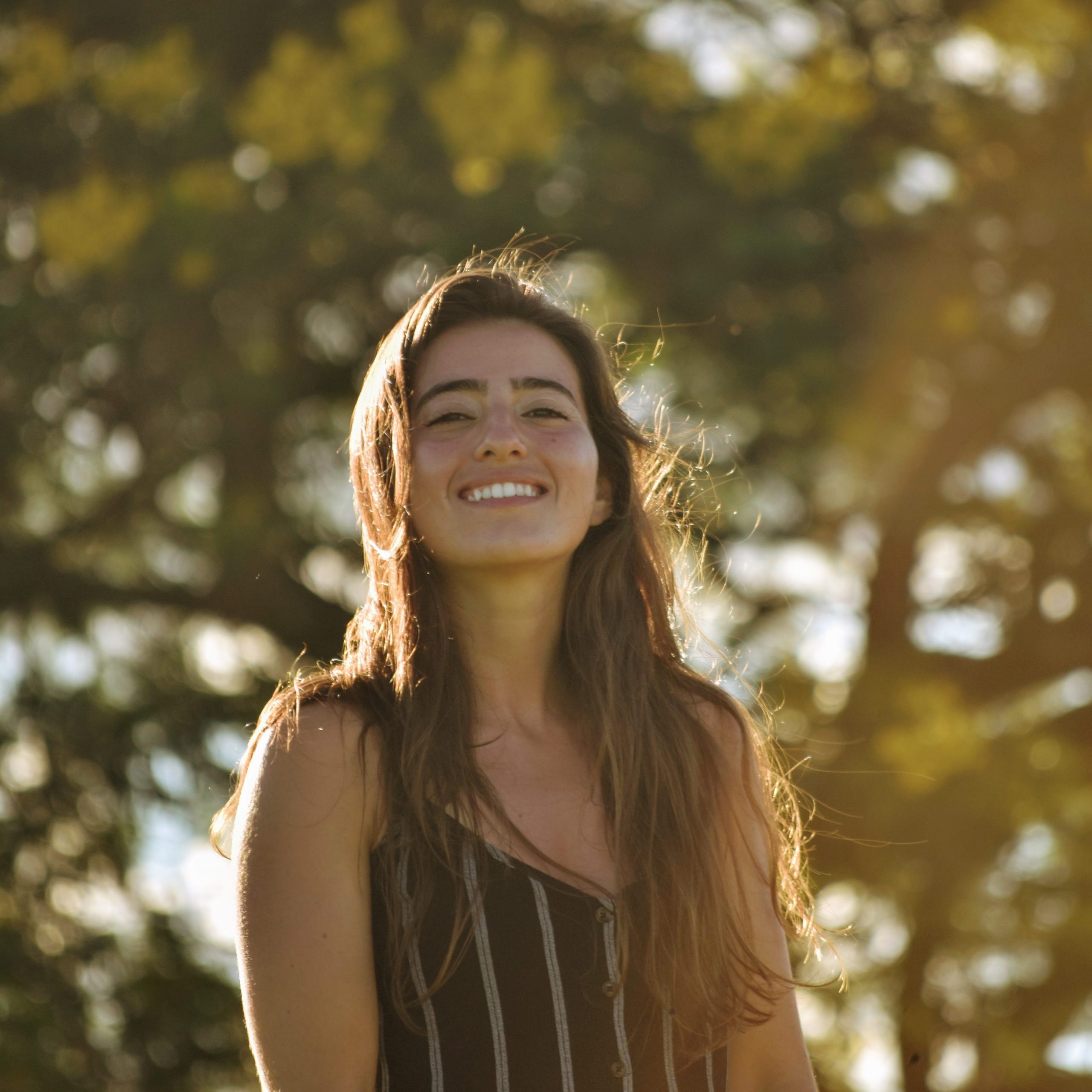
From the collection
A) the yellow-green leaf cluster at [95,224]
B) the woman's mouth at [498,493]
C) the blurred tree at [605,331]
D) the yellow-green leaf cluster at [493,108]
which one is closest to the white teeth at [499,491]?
the woman's mouth at [498,493]

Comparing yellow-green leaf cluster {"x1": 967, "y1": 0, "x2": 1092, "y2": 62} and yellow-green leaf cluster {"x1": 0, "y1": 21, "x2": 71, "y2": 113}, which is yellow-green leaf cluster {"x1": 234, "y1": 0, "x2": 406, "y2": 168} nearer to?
yellow-green leaf cluster {"x1": 0, "y1": 21, "x2": 71, "y2": 113}

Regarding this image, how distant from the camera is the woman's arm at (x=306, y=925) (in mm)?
1581

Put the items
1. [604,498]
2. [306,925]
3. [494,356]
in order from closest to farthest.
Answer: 1. [306,925]
2. [494,356]
3. [604,498]

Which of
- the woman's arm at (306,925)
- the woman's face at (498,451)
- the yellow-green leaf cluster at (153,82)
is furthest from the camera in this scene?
the yellow-green leaf cluster at (153,82)

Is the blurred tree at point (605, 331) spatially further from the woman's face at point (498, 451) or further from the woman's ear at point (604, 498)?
the woman's face at point (498, 451)

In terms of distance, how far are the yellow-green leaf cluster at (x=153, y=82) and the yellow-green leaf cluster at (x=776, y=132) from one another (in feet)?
5.19

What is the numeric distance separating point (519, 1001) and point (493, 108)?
11.7ft

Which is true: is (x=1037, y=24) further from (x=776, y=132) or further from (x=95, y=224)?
(x=95, y=224)

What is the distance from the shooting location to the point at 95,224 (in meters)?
4.60

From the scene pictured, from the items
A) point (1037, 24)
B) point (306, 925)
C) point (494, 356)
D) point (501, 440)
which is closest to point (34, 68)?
point (1037, 24)

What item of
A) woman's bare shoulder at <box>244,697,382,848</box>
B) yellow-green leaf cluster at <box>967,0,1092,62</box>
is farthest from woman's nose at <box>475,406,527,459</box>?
yellow-green leaf cluster at <box>967,0,1092,62</box>

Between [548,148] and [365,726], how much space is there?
Result: 10.2ft

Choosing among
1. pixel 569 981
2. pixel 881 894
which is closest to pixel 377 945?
pixel 569 981

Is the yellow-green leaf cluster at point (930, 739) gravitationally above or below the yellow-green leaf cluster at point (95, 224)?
below
